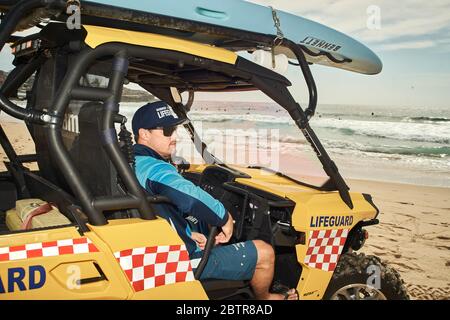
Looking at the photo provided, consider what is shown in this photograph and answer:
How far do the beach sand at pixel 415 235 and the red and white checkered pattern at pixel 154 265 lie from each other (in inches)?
124

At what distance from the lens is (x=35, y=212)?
252cm

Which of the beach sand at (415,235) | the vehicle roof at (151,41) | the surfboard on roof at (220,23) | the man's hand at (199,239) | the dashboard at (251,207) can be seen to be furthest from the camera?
the beach sand at (415,235)

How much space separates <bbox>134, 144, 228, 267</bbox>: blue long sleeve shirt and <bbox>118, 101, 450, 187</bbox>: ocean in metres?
5.48

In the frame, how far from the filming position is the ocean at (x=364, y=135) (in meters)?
14.4

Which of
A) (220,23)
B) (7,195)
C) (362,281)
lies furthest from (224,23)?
(7,195)

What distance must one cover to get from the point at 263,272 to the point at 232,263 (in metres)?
0.29

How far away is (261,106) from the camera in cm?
3091

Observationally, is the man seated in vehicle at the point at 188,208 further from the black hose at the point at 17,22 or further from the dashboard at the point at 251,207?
the black hose at the point at 17,22

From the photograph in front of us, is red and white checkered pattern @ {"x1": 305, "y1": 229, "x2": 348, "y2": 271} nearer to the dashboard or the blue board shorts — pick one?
the dashboard

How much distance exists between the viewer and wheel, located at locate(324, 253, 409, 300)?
10.2 feet

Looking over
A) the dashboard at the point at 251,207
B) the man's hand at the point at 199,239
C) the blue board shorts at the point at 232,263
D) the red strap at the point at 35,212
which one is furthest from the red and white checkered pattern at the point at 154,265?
the dashboard at the point at 251,207

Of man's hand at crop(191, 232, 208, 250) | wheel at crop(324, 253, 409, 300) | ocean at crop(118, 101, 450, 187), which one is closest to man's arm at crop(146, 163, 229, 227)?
man's hand at crop(191, 232, 208, 250)

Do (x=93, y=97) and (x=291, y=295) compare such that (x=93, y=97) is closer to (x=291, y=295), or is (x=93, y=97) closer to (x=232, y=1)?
(x=232, y=1)

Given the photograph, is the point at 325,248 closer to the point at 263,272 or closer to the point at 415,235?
the point at 263,272
